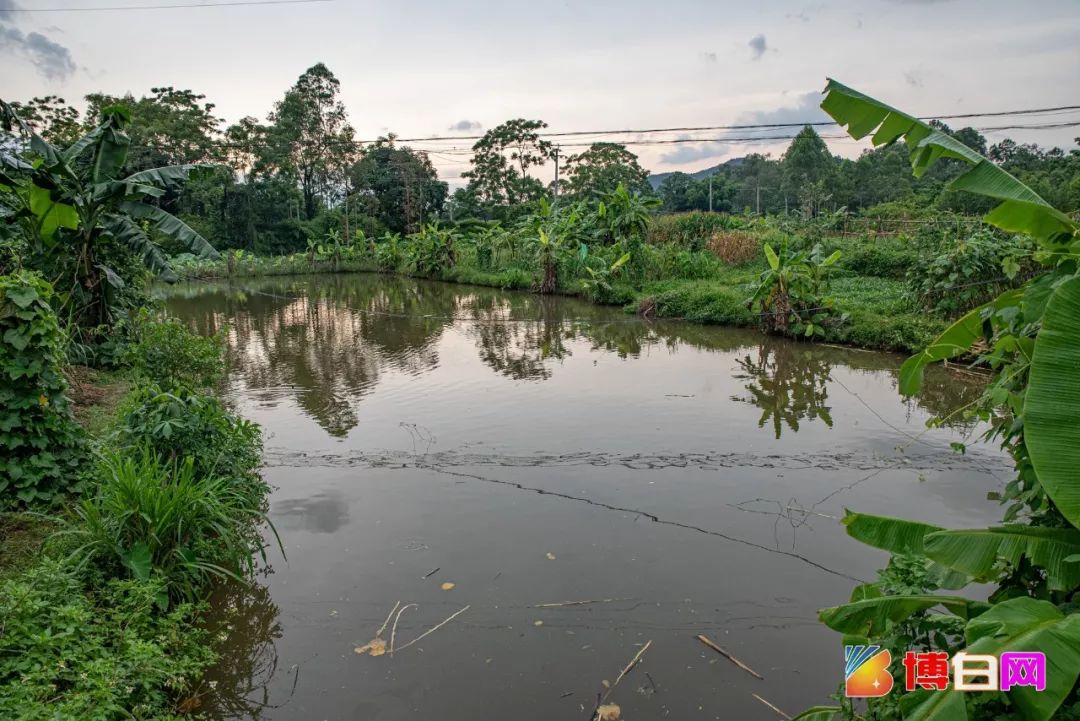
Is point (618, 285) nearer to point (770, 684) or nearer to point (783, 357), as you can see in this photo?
point (783, 357)

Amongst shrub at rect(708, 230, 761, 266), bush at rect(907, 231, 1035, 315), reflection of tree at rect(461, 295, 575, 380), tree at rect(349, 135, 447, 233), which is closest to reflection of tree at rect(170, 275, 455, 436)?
reflection of tree at rect(461, 295, 575, 380)

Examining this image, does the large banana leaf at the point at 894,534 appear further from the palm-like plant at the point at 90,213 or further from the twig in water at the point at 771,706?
the palm-like plant at the point at 90,213

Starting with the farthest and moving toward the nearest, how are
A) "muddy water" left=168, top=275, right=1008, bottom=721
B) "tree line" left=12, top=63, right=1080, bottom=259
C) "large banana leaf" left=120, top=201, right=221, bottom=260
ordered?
"tree line" left=12, top=63, right=1080, bottom=259 < "large banana leaf" left=120, top=201, right=221, bottom=260 < "muddy water" left=168, top=275, right=1008, bottom=721

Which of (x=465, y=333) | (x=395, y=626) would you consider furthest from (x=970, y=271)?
(x=395, y=626)

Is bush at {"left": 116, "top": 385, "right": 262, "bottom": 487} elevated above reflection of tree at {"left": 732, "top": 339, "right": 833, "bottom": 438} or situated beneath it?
elevated above

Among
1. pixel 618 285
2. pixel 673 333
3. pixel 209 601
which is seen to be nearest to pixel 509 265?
pixel 618 285

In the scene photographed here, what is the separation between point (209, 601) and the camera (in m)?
4.37

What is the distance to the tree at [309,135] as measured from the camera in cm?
3684

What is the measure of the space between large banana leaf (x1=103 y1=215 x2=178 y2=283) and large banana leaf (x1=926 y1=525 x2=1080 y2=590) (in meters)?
9.08

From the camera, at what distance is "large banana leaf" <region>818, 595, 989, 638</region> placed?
8.03 feet

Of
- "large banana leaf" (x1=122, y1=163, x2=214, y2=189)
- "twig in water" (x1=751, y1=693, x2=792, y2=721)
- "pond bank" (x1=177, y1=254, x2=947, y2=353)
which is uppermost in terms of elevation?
"large banana leaf" (x1=122, y1=163, x2=214, y2=189)

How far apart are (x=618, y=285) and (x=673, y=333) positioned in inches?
192

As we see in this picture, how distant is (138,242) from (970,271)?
13094 mm

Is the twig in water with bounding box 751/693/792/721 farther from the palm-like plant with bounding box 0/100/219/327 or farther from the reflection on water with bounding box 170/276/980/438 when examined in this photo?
the palm-like plant with bounding box 0/100/219/327
